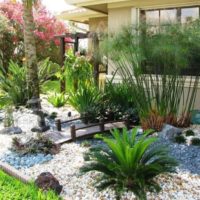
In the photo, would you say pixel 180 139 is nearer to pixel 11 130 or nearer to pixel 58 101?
pixel 11 130

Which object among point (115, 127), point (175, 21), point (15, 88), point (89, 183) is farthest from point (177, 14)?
point (89, 183)

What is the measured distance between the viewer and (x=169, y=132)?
7.20 metres

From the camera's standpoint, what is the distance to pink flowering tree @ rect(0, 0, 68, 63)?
64.1 ft

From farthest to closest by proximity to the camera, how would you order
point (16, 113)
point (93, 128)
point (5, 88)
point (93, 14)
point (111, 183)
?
point (93, 14) < point (5, 88) < point (16, 113) < point (93, 128) < point (111, 183)

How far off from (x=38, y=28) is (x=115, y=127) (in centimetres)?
1357

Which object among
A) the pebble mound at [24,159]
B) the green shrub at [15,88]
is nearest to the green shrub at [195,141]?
the pebble mound at [24,159]

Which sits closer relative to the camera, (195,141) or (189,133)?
(195,141)

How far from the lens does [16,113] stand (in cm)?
1037

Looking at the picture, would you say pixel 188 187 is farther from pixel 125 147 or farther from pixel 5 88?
pixel 5 88

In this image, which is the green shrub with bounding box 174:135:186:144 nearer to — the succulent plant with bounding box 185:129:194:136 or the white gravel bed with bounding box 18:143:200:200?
the succulent plant with bounding box 185:129:194:136

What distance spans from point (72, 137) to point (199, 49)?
3.26 metres

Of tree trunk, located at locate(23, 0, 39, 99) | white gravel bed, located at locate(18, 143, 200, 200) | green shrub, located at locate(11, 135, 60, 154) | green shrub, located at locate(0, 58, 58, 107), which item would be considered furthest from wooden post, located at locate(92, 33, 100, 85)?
white gravel bed, located at locate(18, 143, 200, 200)

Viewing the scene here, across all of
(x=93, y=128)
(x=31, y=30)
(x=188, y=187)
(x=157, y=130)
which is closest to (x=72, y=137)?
(x=93, y=128)

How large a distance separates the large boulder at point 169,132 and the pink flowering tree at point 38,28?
13.8 metres
